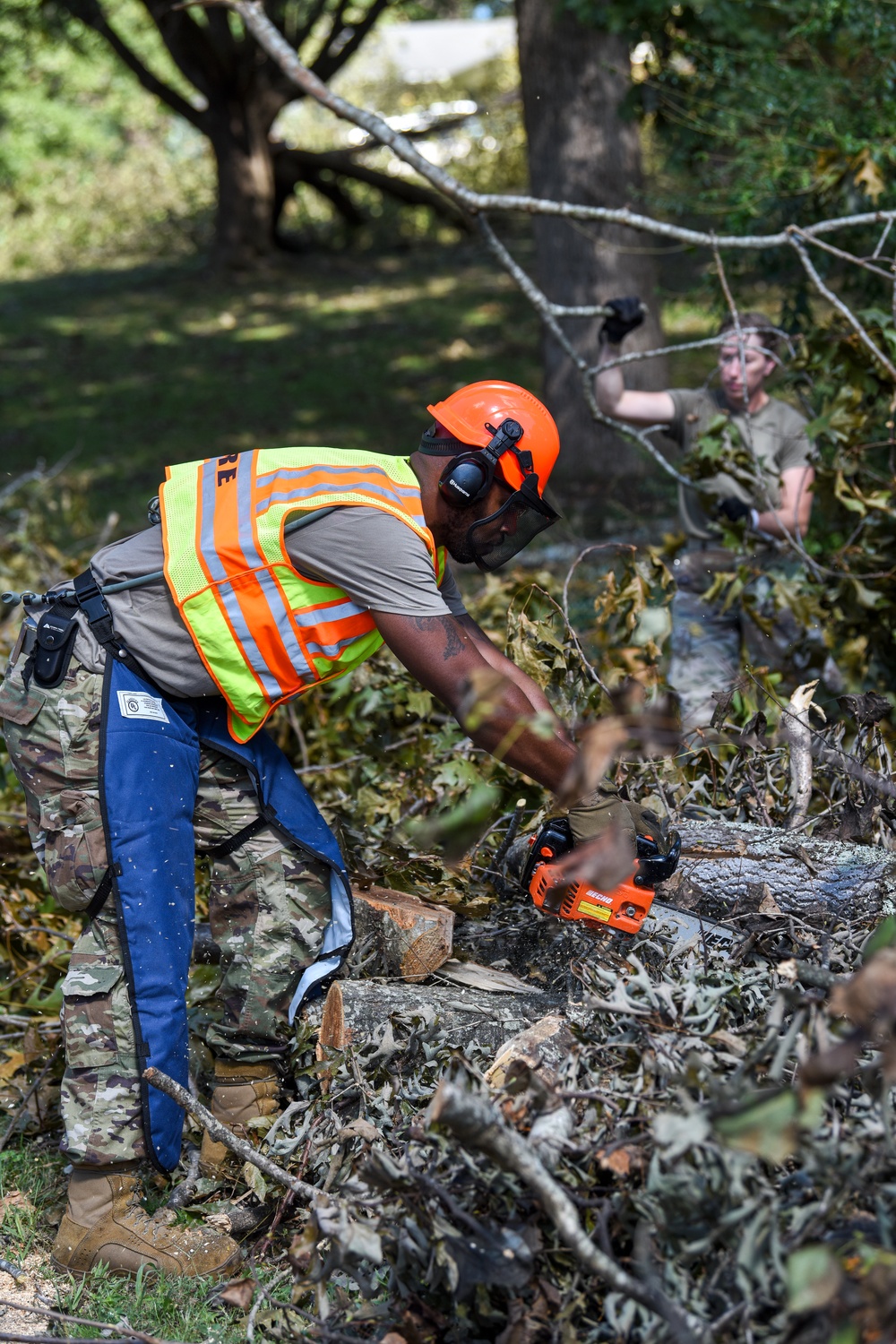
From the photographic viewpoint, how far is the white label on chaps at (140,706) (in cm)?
279

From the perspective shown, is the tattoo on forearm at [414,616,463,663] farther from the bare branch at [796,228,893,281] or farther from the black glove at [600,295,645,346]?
the black glove at [600,295,645,346]

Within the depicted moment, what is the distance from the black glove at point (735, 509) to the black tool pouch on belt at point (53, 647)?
2.75 m

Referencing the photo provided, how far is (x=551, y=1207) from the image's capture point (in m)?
1.91

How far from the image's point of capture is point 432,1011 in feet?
9.36

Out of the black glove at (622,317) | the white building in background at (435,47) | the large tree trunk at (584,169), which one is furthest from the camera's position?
the white building in background at (435,47)

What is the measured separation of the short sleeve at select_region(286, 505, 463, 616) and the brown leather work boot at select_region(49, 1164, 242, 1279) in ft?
4.91

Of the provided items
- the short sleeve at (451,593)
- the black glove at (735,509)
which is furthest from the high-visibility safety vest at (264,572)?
the black glove at (735,509)

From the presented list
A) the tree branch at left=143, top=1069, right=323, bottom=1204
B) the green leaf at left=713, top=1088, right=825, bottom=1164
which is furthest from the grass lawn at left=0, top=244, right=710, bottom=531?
the green leaf at left=713, top=1088, right=825, bottom=1164

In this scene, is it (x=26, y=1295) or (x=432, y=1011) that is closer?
(x=26, y=1295)

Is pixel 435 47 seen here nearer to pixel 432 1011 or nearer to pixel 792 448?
pixel 792 448

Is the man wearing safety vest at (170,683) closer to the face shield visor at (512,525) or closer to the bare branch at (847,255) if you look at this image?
the face shield visor at (512,525)

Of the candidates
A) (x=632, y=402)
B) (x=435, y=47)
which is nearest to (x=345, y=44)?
(x=632, y=402)

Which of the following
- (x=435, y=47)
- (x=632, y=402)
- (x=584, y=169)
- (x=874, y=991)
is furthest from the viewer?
(x=435, y=47)

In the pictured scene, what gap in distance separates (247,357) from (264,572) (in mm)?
11543
